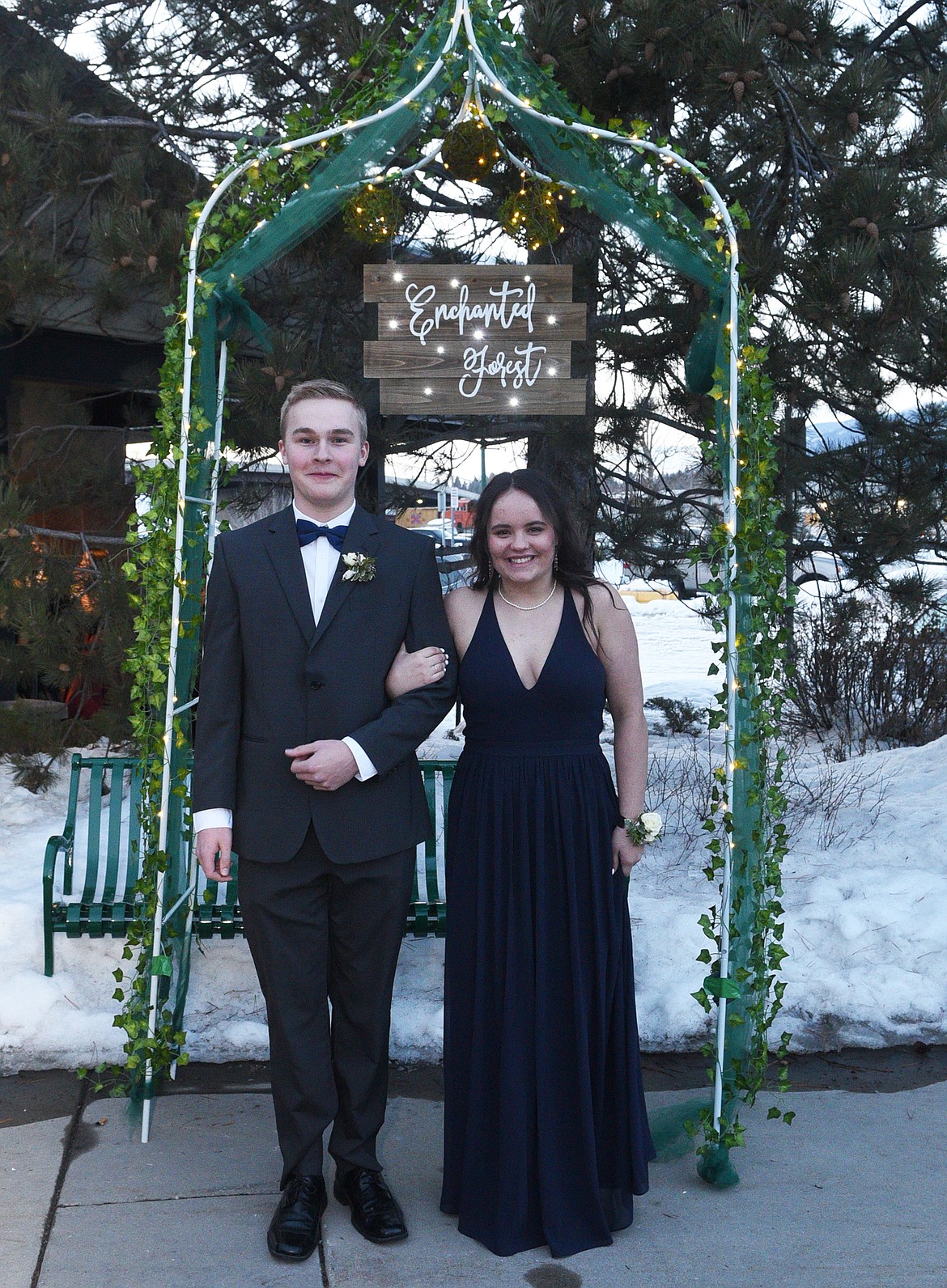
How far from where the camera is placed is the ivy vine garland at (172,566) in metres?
3.13

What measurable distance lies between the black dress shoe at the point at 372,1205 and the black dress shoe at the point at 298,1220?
0.07 m

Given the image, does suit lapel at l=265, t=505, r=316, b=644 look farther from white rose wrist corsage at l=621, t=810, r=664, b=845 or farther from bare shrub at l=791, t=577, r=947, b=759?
bare shrub at l=791, t=577, r=947, b=759

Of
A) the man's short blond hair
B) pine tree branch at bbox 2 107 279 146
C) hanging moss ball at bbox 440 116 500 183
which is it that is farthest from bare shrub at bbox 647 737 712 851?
pine tree branch at bbox 2 107 279 146

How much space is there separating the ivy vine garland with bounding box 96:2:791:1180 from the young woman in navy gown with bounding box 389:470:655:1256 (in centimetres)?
34

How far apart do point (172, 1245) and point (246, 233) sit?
279 cm

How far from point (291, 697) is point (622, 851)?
94 centimetres

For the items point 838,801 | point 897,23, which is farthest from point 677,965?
point 897,23

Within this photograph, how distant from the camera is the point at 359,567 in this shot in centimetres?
274

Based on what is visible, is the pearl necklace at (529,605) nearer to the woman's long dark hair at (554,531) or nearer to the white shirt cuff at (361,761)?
the woman's long dark hair at (554,531)

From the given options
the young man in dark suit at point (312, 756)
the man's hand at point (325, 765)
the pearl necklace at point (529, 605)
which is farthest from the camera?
the pearl necklace at point (529, 605)

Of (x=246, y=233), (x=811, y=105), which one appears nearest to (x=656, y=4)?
(x=811, y=105)

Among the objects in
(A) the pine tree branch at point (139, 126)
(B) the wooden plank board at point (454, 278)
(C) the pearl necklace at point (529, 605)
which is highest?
(A) the pine tree branch at point (139, 126)

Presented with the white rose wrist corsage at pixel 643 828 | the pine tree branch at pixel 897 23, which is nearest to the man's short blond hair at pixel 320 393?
the white rose wrist corsage at pixel 643 828

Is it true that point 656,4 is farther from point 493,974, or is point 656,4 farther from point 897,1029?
point 897,1029
